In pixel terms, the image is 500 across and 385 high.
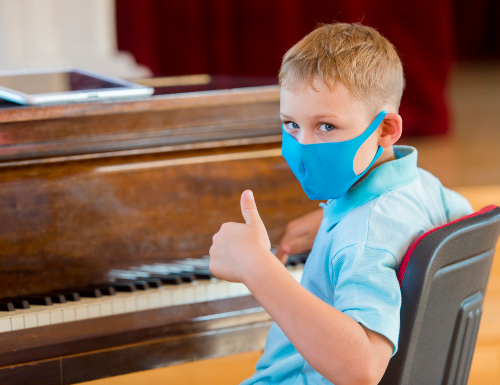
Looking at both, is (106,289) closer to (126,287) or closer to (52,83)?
(126,287)

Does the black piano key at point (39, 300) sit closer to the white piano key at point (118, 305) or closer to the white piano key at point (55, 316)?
the white piano key at point (55, 316)

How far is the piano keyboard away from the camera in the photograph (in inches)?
57.5

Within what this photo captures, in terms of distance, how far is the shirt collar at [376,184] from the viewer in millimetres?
A: 1104

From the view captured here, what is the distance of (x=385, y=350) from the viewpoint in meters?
0.95

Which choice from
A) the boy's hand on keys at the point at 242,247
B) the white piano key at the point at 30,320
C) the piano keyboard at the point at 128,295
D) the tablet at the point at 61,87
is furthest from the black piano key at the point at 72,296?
the boy's hand on keys at the point at 242,247

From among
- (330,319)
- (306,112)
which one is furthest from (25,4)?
(330,319)

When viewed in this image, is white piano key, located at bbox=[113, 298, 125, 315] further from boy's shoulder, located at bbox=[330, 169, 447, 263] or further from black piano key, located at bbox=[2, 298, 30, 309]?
boy's shoulder, located at bbox=[330, 169, 447, 263]

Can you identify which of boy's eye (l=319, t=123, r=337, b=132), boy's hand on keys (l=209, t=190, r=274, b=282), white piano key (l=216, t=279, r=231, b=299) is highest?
boy's eye (l=319, t=123, r=337, b=132)

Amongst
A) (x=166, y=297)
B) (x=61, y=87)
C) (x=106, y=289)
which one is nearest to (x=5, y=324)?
(x=106, y=289)

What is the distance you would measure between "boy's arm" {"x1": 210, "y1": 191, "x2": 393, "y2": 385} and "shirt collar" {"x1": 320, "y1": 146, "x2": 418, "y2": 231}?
0.19 meters

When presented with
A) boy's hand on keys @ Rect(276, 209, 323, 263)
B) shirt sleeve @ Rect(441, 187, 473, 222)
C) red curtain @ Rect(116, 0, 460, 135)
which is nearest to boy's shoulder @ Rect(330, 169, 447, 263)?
shirt sleeve @ Rect(441, 187, 473, 222)

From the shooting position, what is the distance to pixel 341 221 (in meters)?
1.11

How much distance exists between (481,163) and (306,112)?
378 cm

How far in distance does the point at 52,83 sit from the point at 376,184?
3.34 feet
